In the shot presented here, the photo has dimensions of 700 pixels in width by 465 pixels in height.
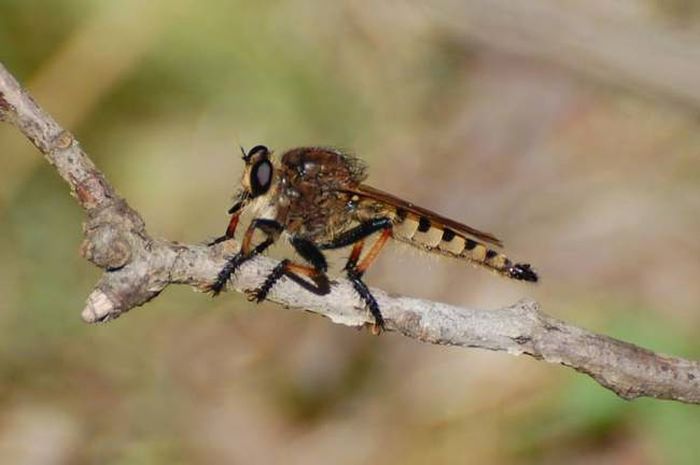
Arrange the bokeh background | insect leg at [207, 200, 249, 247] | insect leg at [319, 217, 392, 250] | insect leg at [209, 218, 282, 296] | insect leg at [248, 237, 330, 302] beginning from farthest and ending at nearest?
the bokeh background
insect leg at [319, 217, 392, 250]
insect leg at [207, 200, 249, 247]
insect leg at [248, 237, 330, 302]
insect leg at [209, 218, 282, 296]

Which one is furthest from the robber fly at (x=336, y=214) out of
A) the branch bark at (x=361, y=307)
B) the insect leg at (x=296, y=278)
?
the branch bark at (x=361, y=307)

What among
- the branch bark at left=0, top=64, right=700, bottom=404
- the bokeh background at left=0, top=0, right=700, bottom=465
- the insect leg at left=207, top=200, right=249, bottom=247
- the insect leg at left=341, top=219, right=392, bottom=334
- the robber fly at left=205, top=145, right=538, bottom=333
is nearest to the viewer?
the branch bark at left=0, top=64, right=700, bottom=404

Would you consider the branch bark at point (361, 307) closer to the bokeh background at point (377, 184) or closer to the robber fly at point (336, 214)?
the robber fly at point (336, 214)

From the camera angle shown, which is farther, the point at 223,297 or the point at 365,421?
the point at 223,297

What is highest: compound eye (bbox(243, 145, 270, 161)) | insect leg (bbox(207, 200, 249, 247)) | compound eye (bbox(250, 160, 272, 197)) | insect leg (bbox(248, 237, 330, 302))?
compound eye (bbox(243, 145, 270, 161))

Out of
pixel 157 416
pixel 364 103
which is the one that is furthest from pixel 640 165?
pixel 157 416

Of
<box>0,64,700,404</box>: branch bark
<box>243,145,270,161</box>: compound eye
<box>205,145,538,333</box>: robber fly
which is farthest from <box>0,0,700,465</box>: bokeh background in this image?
<box>0,64,700,404</box>: branch bark

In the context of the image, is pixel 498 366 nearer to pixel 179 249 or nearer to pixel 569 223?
pixel 569 223

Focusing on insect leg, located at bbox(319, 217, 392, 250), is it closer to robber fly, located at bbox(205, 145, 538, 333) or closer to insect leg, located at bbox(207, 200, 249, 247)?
robber fly, located at bbox(205, 145, 538, 333)
